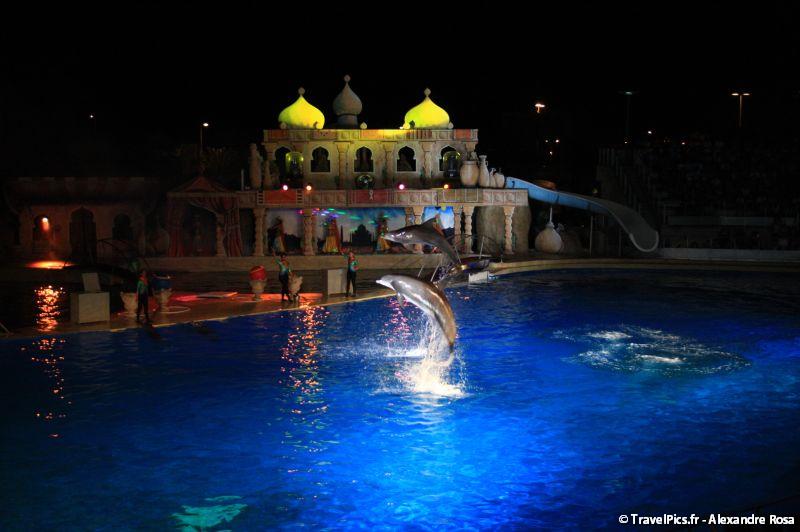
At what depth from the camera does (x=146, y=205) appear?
1507 inches

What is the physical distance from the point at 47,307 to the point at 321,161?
20.7 metres

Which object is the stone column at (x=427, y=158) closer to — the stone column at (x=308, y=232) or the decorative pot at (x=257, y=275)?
the stone column at (x=308, y=232)

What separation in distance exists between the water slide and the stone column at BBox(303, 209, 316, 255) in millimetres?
11244

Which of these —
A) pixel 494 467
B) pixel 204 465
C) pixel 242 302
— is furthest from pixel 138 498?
pixel 242 302

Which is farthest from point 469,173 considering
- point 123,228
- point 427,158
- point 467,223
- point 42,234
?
point 42,234

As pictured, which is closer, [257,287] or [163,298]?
[163,298]

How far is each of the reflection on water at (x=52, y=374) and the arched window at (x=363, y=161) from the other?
81.1 feet

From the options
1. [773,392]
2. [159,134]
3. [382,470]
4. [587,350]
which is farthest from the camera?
[159,134]

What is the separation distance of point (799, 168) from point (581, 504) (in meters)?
43.1

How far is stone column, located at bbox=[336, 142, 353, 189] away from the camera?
136ft

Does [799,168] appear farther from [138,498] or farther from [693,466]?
[138,498]

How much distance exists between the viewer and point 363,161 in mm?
41938

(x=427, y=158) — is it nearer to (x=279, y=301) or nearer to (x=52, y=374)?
(x=279, y=301)

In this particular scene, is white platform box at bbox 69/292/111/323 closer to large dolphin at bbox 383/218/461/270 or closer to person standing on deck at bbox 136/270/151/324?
person standing on deck at bbox 136/270/151/324
